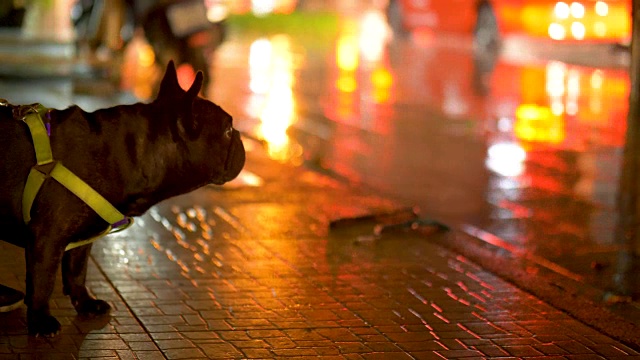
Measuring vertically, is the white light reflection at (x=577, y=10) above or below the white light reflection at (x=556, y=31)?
above

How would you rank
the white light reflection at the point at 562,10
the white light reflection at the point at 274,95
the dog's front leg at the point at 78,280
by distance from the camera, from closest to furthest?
the dog's front leg at the point at 78,280 < the white light reflection at the point at 274,95 < the white light reflection at the point at 562,10

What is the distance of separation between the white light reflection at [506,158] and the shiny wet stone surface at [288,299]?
A: 2760mm

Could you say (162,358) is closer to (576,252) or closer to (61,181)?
(61,181)

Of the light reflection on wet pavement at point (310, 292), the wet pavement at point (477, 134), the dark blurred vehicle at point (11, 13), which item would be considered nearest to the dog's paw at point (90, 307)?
the light reflection on wet pavement at point (310, 292)

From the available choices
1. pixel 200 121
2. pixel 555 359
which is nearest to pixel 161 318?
pixel 200 121

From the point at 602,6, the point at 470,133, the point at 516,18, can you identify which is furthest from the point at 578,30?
the point at 470,133

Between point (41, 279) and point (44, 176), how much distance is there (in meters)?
0.45

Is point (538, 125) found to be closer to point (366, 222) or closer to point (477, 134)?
point (477, 134)

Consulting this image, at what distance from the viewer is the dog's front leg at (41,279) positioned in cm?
506

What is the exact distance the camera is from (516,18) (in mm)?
22750

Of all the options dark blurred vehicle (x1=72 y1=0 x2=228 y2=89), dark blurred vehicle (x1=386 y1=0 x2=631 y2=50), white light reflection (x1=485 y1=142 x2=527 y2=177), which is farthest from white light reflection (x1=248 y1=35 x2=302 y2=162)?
dark blurred vehicle (x1=386 y1=0 x2=631 y2=50)

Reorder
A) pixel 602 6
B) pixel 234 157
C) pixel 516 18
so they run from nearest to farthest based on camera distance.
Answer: pixel 234 157
pixel 602 6
pixel 516 18

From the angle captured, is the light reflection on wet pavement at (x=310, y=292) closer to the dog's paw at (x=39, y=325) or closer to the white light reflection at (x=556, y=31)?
the dog's paw at (x=39, y=325)

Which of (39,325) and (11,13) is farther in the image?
(11,13)
